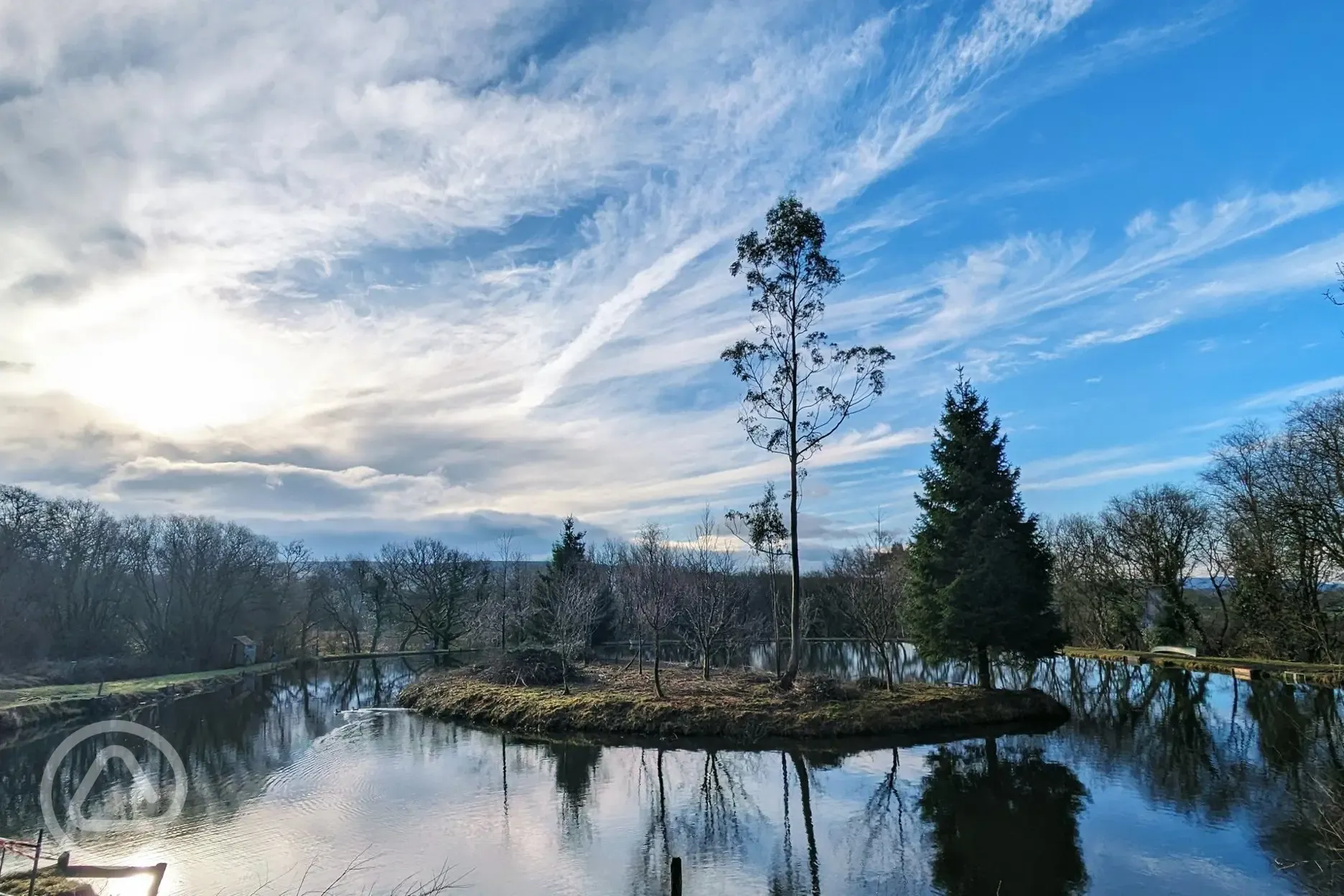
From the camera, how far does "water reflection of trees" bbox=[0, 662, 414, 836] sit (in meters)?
16.5

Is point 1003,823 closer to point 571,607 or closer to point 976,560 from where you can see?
point 976,560

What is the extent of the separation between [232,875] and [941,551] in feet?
71.1

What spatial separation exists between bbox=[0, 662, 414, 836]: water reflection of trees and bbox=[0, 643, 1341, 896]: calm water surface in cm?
16

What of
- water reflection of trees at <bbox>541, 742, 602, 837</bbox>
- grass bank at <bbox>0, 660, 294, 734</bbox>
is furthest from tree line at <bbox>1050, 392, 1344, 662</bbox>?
grass bank at <bbox>0, 660, 294, 734</bbox>

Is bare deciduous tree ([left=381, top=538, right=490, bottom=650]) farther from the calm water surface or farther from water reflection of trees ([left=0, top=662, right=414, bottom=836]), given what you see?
the calm water surface

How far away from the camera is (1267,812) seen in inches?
520

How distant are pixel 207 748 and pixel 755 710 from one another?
56.9ft

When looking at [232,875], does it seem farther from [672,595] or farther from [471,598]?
[471,598]

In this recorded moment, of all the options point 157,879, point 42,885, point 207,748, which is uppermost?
point 157,879

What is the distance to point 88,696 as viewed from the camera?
1266 inches

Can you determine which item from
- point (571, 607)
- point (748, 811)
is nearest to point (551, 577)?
point (571, 607)

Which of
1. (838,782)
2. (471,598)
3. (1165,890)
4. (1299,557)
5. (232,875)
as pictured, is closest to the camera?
(1165,890)

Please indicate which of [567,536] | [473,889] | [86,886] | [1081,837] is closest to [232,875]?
[86,886]

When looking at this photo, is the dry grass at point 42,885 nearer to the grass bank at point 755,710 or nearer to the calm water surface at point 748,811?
the calm water surface at point 748,811
